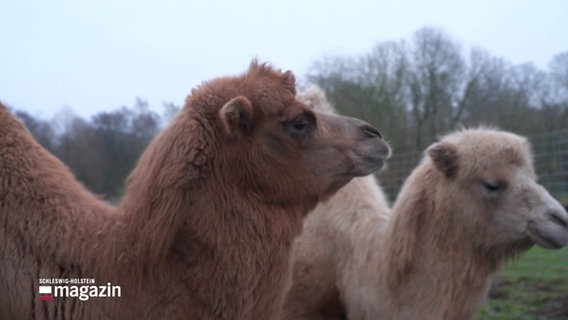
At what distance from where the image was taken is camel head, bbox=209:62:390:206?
322 cm

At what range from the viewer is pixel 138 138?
10625 mm

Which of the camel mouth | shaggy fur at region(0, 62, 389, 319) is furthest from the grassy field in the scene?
shaggy fur at region(0, 62, 389, 319)

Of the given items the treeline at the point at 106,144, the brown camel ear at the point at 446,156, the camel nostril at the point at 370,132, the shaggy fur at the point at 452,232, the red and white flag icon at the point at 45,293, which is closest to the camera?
the red and white flag icon at the point at 45,293

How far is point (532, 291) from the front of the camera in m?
9.62

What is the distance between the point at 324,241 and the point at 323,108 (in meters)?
1.31

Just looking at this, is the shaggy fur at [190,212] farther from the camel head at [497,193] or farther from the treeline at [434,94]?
the treeline at [434,94]

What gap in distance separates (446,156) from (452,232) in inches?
24.0

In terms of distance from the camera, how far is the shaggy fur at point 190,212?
2936mm

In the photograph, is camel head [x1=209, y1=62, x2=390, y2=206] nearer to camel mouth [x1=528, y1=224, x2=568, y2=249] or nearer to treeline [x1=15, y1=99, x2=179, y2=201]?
camel mouth [x1=528, y1=224, x2=568, y2=249]

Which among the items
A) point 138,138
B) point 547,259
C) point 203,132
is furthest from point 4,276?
point 547,259

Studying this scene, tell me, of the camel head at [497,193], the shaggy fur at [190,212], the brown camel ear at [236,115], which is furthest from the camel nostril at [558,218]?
the brown camel ear at [236,115]

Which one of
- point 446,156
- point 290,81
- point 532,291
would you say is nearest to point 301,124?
point 290,81

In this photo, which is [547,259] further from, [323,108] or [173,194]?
[173,194]

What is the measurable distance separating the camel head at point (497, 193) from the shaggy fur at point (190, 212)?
1891mm
